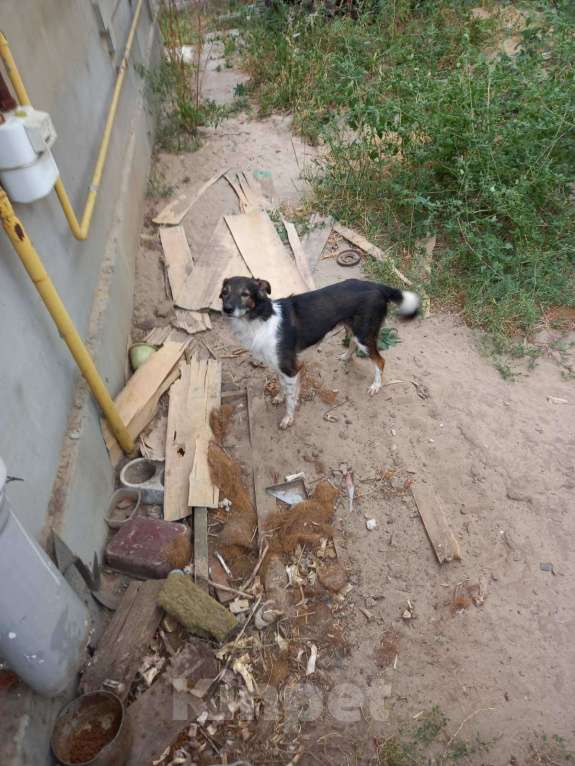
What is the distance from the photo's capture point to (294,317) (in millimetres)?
4016

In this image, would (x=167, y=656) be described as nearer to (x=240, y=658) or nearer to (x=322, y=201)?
(x=240, y=658)

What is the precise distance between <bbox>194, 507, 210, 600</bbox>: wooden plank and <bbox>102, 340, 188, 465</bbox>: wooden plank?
850 mm

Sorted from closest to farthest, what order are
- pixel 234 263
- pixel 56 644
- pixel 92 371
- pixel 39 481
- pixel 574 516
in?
pixel 56 644 < pixel 39 481 < pixel 92 371 < pixel 574 516 < pixel 234 263

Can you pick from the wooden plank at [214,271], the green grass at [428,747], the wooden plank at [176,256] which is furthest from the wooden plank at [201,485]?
the wooden plank at [176,256]

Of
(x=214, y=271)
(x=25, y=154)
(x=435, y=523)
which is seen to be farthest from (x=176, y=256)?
(x=435, y=523)

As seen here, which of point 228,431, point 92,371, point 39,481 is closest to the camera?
point 39,481

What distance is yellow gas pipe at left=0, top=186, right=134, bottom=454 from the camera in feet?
8.00

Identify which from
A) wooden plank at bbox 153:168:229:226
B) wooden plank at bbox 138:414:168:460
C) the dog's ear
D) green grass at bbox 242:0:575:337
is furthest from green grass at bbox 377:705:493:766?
wooden plank at bbox 153:168:229:226

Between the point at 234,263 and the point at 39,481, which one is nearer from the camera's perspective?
the point at 39,481

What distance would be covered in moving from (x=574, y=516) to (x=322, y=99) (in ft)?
24.4

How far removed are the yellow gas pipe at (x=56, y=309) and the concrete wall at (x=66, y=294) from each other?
0.34 feet

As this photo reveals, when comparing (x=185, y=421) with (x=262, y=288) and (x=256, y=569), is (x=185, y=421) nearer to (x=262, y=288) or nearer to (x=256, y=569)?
(x=262, y=288)

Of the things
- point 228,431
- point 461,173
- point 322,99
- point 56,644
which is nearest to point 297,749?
point 56,644

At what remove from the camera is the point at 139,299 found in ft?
17.9
